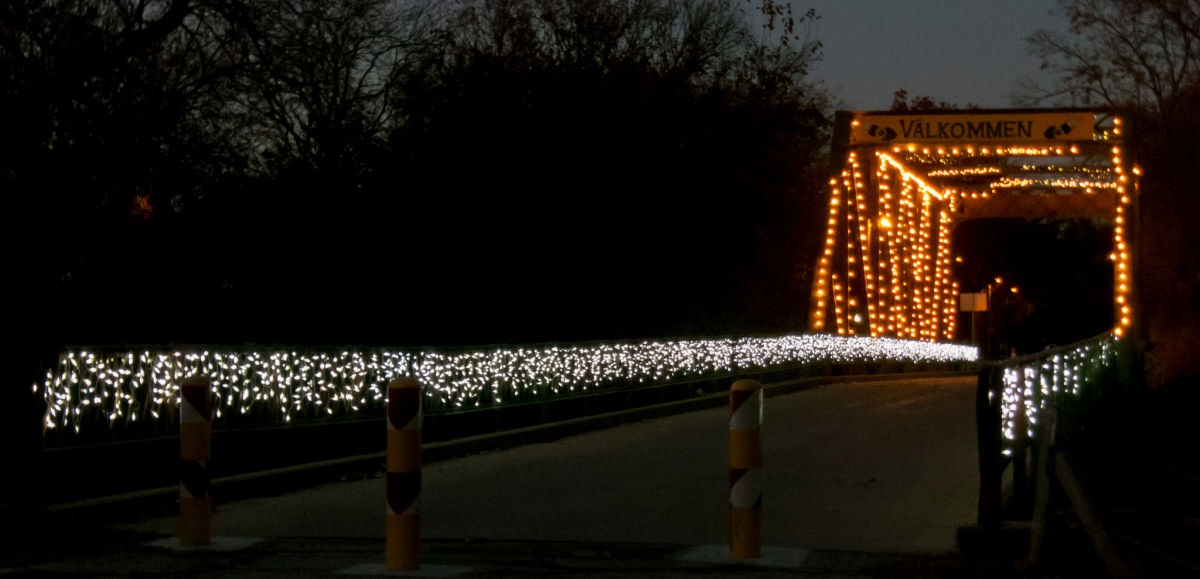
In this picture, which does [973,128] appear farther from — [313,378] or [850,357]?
[313,378]

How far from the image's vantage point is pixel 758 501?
755 centimetres

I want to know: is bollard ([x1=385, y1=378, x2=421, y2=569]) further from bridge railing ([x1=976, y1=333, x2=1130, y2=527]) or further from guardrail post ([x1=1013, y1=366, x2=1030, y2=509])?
guardrail post ([x1=1013, y1=366, x2=1030, y2=509])

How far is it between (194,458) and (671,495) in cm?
401

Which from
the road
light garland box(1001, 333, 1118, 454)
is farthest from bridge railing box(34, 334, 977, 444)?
light garland box(1001, 333, 1118, 454)

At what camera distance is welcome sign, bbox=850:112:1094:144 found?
106ft

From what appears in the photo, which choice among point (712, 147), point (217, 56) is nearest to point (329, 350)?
point (217, 56)

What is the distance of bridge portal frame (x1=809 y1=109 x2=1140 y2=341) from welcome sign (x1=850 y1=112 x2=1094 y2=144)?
0.02 m

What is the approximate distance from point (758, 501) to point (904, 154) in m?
36.2

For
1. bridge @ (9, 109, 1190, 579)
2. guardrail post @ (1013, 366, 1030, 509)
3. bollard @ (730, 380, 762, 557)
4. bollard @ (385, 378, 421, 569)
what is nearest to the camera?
bollard @ (385, 378, 421, 569)

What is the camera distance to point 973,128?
3253 cm

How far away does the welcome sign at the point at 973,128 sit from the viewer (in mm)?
32250

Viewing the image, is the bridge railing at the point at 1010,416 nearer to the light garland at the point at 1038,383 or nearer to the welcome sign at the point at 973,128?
the light garland at the point at 1038,383

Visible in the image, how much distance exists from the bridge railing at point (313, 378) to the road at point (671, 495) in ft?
3.35

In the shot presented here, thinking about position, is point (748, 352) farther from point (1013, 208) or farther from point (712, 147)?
point (1013, 208)
